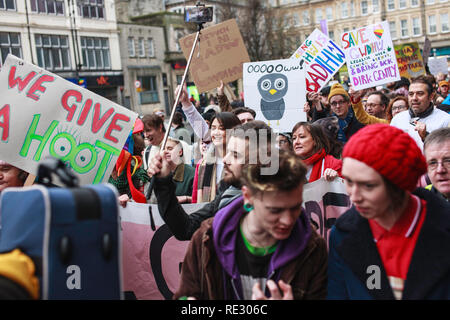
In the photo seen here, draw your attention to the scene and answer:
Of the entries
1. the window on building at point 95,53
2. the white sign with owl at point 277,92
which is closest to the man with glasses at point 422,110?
the white sign with owl at point 277,92

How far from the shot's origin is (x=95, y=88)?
3650cm

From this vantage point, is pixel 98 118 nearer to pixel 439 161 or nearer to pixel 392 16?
pixel 439 161

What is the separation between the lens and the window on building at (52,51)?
32.8m

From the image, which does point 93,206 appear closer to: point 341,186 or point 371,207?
point 371,207

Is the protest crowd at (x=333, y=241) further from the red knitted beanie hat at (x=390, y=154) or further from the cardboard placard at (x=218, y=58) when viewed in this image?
the cardboard placard at (x=218, y=58)

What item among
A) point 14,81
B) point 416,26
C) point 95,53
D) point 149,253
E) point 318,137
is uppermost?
point 416,26

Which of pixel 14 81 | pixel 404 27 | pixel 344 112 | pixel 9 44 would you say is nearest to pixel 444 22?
pixel 404 27

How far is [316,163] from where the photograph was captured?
14.4 feet

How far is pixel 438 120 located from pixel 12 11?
30.8 metres

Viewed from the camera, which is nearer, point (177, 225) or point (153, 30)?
point (177, 225)

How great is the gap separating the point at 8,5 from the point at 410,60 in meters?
25.8

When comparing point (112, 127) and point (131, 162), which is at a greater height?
point (112, 127)

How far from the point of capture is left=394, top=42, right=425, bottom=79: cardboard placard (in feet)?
44.9

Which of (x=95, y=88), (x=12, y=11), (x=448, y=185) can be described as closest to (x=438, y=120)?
(x=448, y=185)
